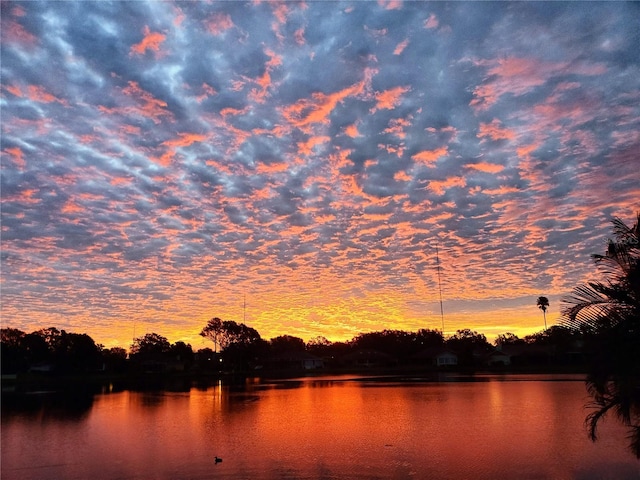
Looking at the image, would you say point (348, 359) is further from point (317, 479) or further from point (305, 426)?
point (317, 479)

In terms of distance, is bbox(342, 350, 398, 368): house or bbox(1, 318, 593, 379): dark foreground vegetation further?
bbox(342, 350, 398, 368): house

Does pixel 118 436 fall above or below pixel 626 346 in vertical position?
below

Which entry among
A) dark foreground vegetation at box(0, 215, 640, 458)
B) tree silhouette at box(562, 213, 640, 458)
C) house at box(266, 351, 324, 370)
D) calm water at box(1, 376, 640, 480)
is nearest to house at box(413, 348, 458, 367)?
dark foreground vegetation at box(0, 215, 640, 458)

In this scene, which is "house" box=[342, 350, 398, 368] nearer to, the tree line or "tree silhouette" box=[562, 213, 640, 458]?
the tree line

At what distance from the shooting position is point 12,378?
73125 mm

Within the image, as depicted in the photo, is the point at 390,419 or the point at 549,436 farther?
the point at 390,419

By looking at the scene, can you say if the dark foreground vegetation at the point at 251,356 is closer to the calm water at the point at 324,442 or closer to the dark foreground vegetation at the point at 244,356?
the dark foreground vegetation at the point at 244,356

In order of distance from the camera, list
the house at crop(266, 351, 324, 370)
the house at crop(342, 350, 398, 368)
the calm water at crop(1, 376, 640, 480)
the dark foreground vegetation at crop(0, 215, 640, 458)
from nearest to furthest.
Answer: the calm water at crop(1, 376, 640, 480), the dark foreground vegetation at crop(0, 215, 640, 458), the house at crop(342, 350, 398, 368), the house at crop(266, 351, 324, 370)

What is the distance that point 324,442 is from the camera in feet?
62.5

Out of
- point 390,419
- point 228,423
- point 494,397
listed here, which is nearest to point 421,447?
point 390,419

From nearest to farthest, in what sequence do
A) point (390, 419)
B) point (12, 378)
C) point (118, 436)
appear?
1. point (118, 436)
2. point (390, 419)
3. point (12, 378)

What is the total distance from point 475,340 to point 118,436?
11446 cm

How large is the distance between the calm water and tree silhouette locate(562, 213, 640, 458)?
21.6 feet

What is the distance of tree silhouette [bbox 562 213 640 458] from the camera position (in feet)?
25.5
